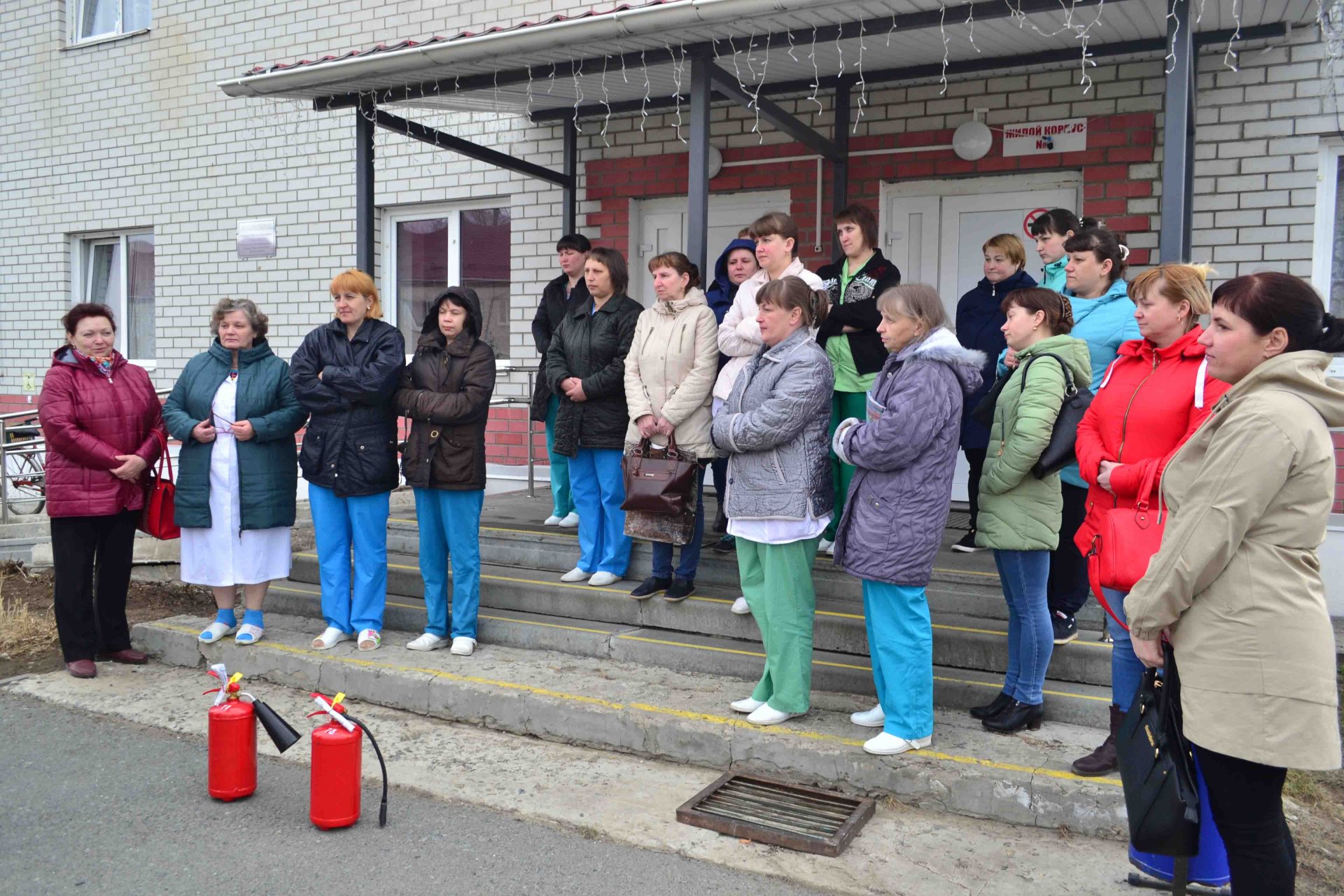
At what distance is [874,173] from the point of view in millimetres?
7227

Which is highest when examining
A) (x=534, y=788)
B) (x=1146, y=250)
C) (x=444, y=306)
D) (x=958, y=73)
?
(x=958, y=73)

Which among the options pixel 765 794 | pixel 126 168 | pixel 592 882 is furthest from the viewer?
pixel 126 168

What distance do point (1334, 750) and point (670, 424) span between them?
3202 mm

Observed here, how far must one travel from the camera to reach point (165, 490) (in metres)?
5.50

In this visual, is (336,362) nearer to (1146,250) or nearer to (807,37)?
(807,37)

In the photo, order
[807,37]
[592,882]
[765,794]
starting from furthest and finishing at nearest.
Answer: [807,37]
[765,794]
[592,882]

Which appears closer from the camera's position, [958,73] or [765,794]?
[765,794]

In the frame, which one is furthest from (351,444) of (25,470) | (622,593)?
(25,470)

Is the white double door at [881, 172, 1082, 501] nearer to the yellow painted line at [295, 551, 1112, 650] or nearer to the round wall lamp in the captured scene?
the round wall lamp

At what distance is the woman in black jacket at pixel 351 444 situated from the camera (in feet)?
17.2

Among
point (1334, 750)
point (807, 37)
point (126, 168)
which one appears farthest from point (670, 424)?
point (126, 168)

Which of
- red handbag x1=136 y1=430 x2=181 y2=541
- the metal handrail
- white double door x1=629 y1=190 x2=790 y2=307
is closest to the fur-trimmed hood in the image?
red handbag x1=136 y1=430 x2=181 y2=541

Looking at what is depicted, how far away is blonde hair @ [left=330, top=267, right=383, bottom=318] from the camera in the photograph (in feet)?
17.4

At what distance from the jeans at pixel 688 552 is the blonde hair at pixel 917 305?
144 centimetres
